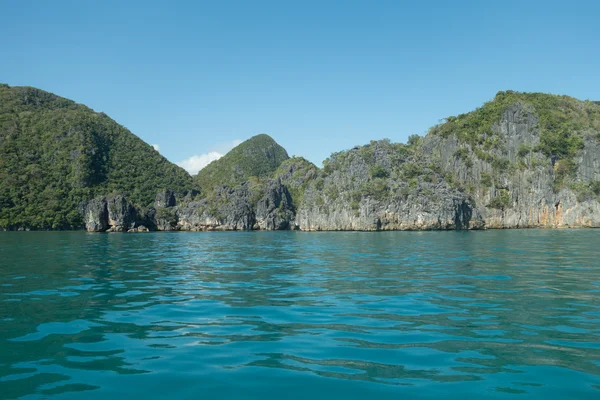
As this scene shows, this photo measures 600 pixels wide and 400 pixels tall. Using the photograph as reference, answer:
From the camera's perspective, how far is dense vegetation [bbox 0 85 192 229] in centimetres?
12450

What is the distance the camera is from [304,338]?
873 centimetres

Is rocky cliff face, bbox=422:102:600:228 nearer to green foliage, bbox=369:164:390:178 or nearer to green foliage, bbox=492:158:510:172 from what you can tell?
green foliage, bbox=492:158:510:172

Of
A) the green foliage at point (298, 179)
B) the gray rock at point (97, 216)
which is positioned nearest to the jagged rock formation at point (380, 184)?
the gray rock at point (97, 216)

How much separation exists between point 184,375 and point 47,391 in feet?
6.17

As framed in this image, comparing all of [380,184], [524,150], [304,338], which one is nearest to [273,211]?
[380,184]

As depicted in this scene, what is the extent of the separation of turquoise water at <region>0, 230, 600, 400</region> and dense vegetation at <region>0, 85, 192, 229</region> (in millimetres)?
122374

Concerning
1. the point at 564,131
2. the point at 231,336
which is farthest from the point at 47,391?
Answer: the point at 564,131

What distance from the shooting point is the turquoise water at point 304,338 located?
626cm

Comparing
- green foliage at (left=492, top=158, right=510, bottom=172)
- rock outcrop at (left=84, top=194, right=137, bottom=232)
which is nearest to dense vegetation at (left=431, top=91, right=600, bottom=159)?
green foliage at (left=492, top=158, right=510, bottom=172)

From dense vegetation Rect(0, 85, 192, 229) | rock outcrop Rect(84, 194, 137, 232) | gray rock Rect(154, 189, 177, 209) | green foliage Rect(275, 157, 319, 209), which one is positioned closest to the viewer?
rock outcrop Rect(84, 194, 137, 232)

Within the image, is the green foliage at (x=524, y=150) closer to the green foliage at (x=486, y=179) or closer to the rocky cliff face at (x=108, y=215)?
the green foliage at (x=486, y=179)

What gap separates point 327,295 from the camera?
45.5ft

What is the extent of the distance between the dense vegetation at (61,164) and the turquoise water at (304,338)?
122374 millimetres

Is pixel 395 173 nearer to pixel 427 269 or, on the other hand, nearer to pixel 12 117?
pixel 427 269
